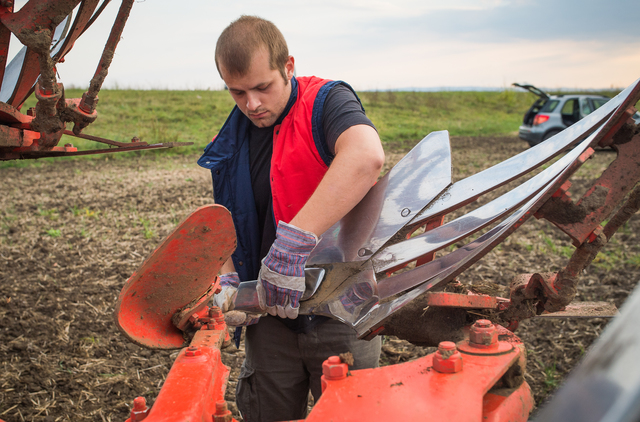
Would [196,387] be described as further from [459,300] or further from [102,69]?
[102,69]

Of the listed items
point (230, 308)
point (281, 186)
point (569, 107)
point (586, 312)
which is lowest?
point (230, 308)

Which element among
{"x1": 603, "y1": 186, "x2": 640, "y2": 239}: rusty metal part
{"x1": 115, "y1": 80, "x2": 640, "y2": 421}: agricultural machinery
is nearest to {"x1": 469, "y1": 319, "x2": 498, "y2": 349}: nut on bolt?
{"x1": 115, "y1": 80, "x2": 640, "y2": 421}: agricultural machinery

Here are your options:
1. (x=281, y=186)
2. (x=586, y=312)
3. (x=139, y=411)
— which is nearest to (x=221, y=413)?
(x=139, y=411)

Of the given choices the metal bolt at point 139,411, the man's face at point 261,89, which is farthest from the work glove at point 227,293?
the man's face at point 261,89

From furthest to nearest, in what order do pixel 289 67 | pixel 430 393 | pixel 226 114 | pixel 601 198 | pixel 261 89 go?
pixel 226 114, pixel 289 67, pixel 261 89, pixel 601 198, pixel 430 393

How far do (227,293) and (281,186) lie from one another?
1.52 ft

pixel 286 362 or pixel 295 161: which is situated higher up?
pixel 295 161

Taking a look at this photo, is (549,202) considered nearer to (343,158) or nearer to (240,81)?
(343,158)

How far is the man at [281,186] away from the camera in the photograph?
1461 millimetres

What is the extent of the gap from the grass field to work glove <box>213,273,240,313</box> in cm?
982

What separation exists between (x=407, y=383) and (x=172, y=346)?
0.88 metres

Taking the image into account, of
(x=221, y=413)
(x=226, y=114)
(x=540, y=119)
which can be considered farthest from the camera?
A: (x=226, y=114)

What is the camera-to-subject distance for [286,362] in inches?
76.2

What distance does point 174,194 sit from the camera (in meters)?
7.28
